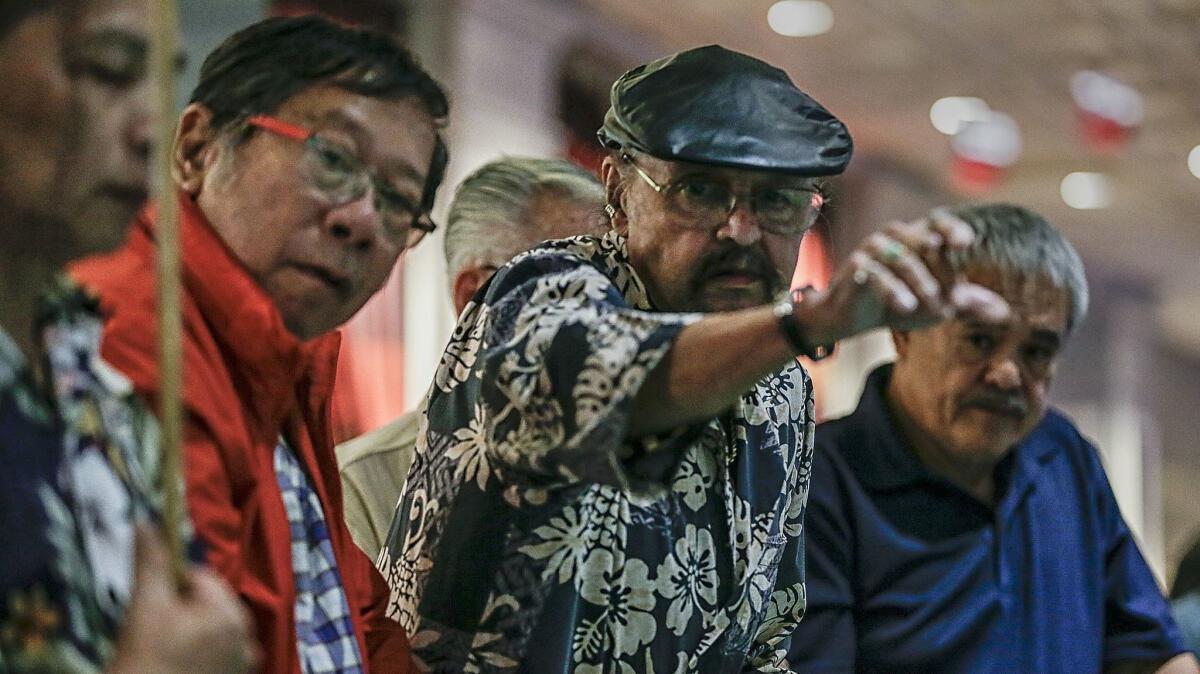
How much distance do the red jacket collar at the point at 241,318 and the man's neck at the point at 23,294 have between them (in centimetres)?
22

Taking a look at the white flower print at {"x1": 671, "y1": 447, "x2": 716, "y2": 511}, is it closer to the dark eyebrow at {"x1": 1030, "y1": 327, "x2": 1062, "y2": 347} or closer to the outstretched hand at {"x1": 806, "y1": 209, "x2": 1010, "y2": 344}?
the outstretched hand at {"x1": 806, "y1": 209, "x2": 1010, "y2": 344}

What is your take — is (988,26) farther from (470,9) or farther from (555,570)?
(555,570)

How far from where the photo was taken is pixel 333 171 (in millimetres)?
1530

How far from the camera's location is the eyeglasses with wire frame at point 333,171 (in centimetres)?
152

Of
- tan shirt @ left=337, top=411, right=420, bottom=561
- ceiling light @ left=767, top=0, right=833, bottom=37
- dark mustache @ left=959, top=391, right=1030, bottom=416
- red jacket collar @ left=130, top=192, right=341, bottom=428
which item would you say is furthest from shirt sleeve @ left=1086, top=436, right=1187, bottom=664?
ceiling light @ left=767, top=0, right=833, bottom=37

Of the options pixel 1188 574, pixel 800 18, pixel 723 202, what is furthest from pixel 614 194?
pixel 800 18

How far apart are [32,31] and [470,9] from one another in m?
5.32

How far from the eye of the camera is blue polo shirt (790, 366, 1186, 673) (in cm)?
238

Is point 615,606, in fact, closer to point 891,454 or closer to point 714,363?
point 714,363

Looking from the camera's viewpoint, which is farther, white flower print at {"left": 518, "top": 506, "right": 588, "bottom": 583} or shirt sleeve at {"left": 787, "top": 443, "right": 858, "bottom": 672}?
shirt sleeve at {"left": 787, "top": 443, "right": 858, "bottom": 672}

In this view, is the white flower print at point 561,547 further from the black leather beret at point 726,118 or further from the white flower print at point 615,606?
the black leather beret at point 726,118

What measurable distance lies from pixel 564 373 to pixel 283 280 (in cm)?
29

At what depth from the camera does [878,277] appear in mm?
1249

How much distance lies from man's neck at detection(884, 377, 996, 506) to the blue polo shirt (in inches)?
0.8
